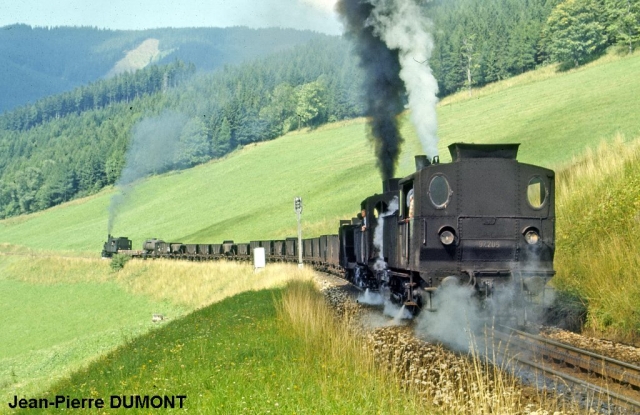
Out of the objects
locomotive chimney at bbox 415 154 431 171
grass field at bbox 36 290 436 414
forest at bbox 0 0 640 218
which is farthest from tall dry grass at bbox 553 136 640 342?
forest at bbox 0 0 640 218

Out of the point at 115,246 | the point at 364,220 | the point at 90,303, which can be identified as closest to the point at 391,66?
the point at 364,220

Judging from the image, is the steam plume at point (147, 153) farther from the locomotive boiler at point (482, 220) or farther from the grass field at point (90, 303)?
the locomotive boiler at point (482, 220)

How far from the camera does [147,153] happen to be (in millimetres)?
88625

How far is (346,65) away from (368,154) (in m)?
80.4

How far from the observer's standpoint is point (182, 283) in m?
43.9

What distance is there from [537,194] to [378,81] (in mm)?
13739

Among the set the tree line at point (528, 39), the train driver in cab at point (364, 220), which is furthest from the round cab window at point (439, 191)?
the tree line at point (528, 39)

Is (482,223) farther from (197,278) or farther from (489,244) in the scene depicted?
(197,278)

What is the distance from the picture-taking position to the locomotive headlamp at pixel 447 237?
45.6 ft

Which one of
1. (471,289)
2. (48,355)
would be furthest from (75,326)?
(471,289)

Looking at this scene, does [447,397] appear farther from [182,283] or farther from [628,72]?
[628,72]

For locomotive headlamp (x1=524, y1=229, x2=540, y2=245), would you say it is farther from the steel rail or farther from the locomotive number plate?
the steel rail

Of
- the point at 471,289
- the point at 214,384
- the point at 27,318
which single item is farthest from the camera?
the point at 27,318

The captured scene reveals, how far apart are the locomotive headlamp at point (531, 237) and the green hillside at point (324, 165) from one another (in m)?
26.1
